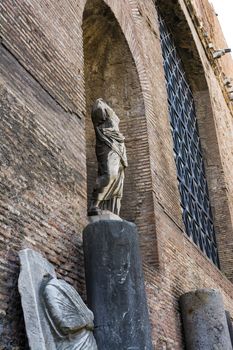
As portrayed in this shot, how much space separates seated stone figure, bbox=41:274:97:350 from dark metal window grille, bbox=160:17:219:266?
5.69 meters

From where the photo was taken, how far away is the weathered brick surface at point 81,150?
4.53 metres

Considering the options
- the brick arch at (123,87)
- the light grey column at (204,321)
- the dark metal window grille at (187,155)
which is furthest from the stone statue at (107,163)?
the dark metal window grille at (187,155)

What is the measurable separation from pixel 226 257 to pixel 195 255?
9.58 feet

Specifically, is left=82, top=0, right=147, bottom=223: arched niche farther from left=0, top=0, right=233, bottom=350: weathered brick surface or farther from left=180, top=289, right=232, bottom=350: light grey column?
left=180, top=289, right=232, bottom=350: light grey column

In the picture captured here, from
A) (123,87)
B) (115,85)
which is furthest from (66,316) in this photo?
(115,85)

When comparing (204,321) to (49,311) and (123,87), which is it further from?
(123,87)

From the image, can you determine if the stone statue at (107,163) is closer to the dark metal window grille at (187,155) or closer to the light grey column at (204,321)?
the light grey column at (204,321)

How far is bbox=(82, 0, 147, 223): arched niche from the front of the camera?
828 centimetres

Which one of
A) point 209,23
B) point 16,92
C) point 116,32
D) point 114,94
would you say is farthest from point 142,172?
point 209,23

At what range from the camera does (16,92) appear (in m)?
4.84

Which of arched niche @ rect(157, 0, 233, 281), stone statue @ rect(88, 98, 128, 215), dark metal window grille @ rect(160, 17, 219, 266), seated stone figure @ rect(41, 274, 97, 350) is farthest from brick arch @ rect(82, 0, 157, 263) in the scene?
arched niche @ rect(157, 0, 233, 281)

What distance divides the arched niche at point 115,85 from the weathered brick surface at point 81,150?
0.02 metres

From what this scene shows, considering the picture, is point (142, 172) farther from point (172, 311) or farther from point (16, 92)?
point (16, 92)

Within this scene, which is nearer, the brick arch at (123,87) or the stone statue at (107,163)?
the stone statue at (107,163)
